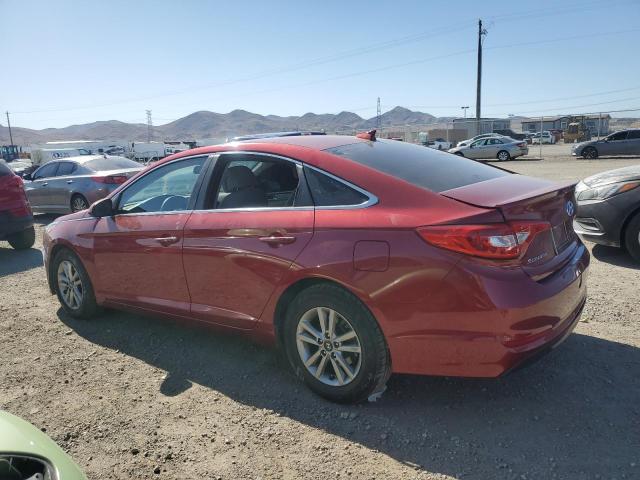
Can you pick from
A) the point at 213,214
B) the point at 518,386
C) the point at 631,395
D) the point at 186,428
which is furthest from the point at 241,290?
the point at 631,395

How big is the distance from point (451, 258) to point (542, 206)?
71cm

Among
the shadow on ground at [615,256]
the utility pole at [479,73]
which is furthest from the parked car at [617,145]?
the shadow on ground at [615,256]

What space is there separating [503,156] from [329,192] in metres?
29.3

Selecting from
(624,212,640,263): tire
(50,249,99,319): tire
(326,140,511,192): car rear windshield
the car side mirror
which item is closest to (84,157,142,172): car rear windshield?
(50,249,99,319): tire

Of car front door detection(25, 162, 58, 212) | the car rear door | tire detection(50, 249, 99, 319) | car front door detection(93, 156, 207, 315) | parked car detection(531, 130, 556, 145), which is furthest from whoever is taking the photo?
parked car detection(531, 130, 556, 145)

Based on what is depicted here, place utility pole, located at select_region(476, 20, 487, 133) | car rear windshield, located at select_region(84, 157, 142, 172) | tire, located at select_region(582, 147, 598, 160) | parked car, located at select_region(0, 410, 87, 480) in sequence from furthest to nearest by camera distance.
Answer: utility pole, located at select_region(476, 20, 487, 133), tire, located at select_region(582, 147, 598, 160), car rear windshield, located at select_region(84, 157, 142, 172), parked car, located at select_region(0, 410, 87, 480)

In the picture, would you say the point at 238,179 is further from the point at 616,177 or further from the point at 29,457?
the point at 616,177

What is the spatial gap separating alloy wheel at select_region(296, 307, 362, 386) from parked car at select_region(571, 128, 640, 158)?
2660 cm

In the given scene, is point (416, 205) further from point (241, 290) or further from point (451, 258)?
point (241, 290)

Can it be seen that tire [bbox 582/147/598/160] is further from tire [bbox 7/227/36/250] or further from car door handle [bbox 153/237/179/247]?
car door handle [bbox 153/237/179/247]

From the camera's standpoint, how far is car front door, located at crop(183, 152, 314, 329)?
3217 mm

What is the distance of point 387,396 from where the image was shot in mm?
3271

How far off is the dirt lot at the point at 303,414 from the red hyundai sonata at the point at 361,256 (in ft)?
1.13

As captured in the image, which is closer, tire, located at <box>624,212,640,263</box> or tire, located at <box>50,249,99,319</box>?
tire, located at <box>50,249,99,319</box>
